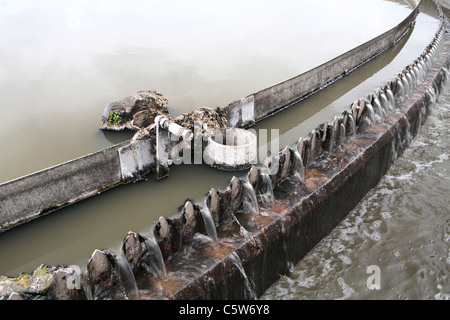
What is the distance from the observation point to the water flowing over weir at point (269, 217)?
3.97m

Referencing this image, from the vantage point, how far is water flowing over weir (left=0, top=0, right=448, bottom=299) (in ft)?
13.0

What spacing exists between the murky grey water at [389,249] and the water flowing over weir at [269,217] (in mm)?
221

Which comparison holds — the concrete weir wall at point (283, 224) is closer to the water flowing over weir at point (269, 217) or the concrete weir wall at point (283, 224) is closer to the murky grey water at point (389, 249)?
the water flowing over weir at point (269, 217)

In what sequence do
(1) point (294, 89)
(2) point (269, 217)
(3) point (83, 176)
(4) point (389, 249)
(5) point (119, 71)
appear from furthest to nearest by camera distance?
(5) point (119, 71) → (1) point (294, 89) → (3) point (83, 176) → (4) point (389, 249) → (2) point (269, 217)

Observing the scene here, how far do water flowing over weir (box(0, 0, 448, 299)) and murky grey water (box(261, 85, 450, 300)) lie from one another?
221 mm

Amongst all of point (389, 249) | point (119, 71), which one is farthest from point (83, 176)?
point (119, 71)

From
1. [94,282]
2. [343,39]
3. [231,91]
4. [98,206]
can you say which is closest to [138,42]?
[231,91]

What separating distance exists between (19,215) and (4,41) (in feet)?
37.1

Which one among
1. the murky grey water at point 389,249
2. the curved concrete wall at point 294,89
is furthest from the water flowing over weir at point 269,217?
the curved concrete wall at point 294,89

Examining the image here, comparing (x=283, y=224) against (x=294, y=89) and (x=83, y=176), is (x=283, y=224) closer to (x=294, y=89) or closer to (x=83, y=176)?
(x=83, y=176)

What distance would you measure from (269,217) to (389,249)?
2.11m

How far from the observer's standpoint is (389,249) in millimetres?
5484

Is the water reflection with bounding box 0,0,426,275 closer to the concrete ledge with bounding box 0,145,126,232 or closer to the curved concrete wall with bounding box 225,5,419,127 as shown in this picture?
the concrete ledge with bounding box 0,145,126,232
